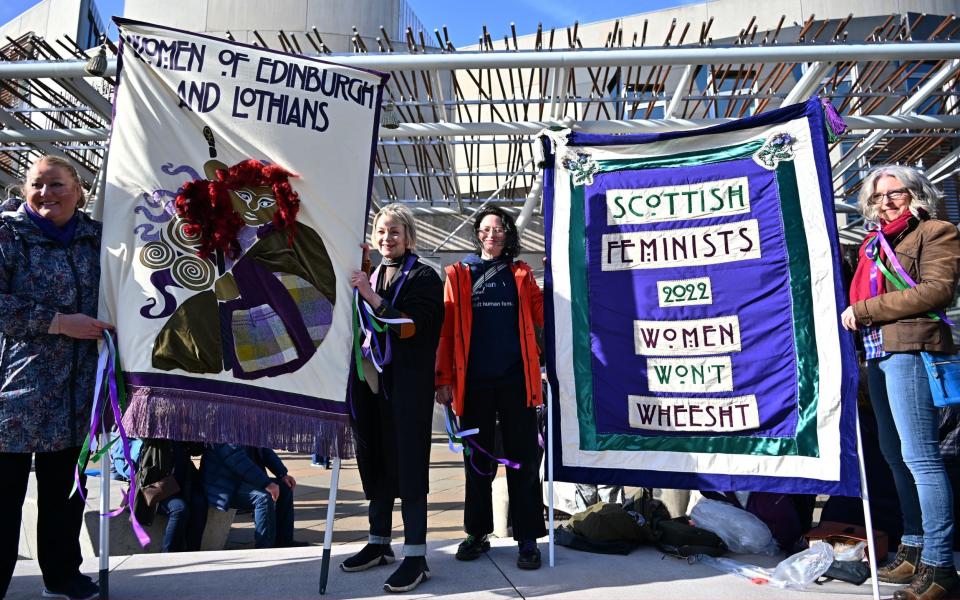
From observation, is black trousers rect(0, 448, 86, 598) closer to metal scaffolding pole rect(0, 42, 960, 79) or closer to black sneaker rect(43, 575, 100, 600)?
black sneaker rect(43, 575, 100, 600)

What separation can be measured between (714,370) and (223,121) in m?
2.50

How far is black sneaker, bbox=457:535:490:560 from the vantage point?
130 inches

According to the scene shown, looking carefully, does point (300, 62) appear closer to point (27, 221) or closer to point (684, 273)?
point (27, 221)

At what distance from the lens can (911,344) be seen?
279cm

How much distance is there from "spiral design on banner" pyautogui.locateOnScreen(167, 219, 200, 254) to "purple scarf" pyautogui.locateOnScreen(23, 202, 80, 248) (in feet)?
1.24

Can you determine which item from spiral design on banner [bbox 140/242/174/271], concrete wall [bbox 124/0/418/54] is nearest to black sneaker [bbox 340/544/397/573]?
spiral design on banner [bbox 140/242/174/271]

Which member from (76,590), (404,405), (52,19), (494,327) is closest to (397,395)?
(404,405)

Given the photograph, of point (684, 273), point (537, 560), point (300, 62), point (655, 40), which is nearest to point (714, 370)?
point (684, 273)

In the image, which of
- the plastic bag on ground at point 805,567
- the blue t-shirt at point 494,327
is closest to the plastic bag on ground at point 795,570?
the plastic bag on ground at point 805,567

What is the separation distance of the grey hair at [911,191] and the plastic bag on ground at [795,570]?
1.51 meters

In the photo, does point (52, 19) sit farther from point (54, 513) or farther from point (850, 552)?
point (850, 552)

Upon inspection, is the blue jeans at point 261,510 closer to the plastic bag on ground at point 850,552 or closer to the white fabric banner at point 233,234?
the white fabric banner at point 233,234

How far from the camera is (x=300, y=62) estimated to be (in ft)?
10.0

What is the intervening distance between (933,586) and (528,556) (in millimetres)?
1615
